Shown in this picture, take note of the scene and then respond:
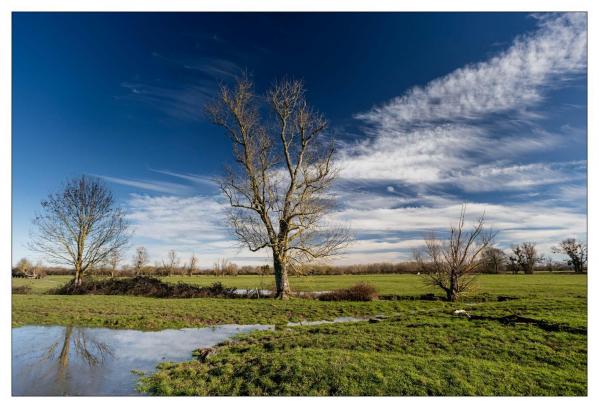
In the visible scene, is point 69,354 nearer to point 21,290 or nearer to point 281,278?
point 281,278

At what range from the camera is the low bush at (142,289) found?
27608 millimetres

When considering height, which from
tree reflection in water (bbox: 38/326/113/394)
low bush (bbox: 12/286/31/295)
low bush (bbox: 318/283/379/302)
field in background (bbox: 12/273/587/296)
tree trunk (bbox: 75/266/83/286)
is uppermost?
tree trunk (bbox: 75/266/83/286)

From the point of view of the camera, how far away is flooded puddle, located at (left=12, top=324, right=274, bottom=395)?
831 centimetres

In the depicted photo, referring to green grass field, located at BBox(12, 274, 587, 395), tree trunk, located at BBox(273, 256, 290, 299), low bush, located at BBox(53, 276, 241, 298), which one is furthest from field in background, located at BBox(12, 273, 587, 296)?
green grass field, located at BBox(12, 274, 587, 395)

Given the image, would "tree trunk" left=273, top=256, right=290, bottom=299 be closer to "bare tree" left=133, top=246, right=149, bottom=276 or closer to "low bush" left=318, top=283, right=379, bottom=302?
"low bush" left=318, top=283, right=379, bottom=302

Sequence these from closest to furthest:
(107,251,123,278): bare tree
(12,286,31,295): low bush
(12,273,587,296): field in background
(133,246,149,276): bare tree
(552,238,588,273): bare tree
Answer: (552,238,588,273): bare tree → (12,286,31,295): low bush → (12,273,587,296): field in background → (107,251,123,278): bare tree → (133,246,149,276): bare tree

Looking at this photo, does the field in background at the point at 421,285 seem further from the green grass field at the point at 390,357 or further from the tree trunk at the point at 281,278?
the green grass field at the point at 390,357

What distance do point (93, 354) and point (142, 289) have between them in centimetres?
2010

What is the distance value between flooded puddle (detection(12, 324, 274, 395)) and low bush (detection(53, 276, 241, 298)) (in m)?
13.0

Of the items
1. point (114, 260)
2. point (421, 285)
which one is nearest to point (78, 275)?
point (114, 260)

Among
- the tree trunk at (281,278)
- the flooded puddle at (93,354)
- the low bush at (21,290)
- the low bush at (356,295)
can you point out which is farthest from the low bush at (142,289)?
the flooded puddle at (93,354)

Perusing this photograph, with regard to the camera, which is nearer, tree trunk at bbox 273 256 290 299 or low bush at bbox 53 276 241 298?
tree trunk at bbox 273 256 290 299

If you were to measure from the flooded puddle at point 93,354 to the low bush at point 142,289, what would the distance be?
1296 cm
